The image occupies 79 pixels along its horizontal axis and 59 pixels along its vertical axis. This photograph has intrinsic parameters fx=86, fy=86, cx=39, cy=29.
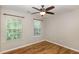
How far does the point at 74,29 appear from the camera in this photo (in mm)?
1515

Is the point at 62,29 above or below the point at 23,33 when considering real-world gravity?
above

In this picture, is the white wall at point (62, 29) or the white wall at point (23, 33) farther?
the white wall at point (23, 33)

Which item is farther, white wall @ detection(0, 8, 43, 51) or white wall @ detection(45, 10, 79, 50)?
white wall @ detection(0, 8, 43, 51)

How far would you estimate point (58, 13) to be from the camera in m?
1.29

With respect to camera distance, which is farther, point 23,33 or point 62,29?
point 23,33

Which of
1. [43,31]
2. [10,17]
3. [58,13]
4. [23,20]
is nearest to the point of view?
[58,13]

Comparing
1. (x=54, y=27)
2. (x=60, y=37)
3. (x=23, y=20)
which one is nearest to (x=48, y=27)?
(x=54, y=27)
